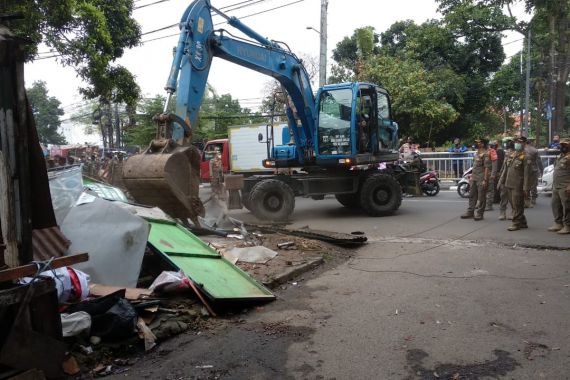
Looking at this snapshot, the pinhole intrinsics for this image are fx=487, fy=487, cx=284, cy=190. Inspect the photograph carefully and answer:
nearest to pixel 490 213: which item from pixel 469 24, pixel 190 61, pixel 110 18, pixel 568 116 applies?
pixel 190 61

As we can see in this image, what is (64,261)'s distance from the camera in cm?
301

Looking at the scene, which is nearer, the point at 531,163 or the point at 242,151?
the point at 531,163

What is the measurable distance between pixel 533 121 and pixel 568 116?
2.39 m

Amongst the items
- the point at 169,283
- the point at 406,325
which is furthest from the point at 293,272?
the point at 406,325

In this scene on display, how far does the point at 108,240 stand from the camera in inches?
197

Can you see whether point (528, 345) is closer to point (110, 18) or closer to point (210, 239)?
point (210, 239)

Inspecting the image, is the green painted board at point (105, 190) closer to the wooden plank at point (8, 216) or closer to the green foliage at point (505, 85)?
the wooden plank at point (8, 216)

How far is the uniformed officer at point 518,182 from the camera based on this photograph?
9.23 m

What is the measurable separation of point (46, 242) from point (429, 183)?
14223mm

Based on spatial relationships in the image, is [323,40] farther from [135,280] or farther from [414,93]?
[135,280]

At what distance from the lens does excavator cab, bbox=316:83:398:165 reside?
36.9ft

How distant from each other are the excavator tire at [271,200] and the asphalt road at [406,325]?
3.75 meters

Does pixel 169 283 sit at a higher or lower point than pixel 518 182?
lower

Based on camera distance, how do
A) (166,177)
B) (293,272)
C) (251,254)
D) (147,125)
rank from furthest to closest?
(147,125), (251,254), (166,177), (293,272)
